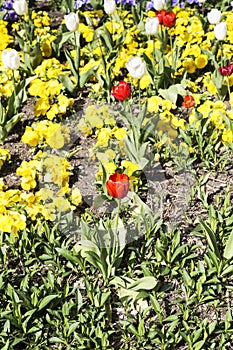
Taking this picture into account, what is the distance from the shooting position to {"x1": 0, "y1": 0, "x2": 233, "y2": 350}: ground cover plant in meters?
2.64

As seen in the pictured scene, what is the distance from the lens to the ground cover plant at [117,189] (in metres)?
2.64

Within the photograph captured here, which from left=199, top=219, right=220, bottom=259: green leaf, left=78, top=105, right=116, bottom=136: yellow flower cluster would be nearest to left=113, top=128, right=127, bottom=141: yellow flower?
left=78, top=105, right=116, bottom=136: yellow flower cluster

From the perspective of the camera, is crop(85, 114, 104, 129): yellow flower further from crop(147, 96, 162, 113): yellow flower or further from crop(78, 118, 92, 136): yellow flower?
crop(147, 96, 162, 113): yellow flower

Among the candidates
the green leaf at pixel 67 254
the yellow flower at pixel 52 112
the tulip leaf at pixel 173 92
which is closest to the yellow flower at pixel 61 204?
the green leaf at pixel 67 254

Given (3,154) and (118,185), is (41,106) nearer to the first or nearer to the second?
(3,154)

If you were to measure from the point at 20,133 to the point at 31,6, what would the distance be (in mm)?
2214

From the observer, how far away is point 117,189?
245cm

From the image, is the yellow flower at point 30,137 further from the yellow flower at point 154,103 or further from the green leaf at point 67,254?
the green leaf at point 67,254

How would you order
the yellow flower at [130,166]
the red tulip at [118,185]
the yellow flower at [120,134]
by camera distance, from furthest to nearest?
1. the yellow flower at [120,134]
2. the yellow flower at [130,166]
3. the red tulip at [118,185]

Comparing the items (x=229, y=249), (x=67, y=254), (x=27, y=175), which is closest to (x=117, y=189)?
(x=67, y=254)

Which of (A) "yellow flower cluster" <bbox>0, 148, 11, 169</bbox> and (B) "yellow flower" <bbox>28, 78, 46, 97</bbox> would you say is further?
(B) "yellow flower" <bbox>28, 78, 46, 97</bbox>

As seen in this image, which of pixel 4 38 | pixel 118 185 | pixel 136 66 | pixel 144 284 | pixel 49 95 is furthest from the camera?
pixel 4 38

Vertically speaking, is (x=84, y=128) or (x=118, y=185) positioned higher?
(x=118, y=185)

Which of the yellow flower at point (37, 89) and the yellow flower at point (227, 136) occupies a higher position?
the yellow flower at point (37, 89)
